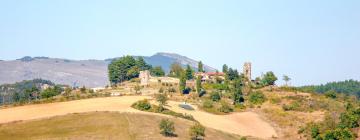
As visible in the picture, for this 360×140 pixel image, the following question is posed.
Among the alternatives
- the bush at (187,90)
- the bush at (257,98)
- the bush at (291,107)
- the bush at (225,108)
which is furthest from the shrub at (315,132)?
the bush at (187,90)

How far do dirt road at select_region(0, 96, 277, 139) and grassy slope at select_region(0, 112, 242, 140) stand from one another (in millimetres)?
9293

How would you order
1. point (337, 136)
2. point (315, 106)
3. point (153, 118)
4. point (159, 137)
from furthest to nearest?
point (315, 106) → point (153, 118) → point (337, 136) → point (159, 137)

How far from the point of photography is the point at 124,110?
5773 inches

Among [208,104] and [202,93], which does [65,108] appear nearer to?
[208,104]

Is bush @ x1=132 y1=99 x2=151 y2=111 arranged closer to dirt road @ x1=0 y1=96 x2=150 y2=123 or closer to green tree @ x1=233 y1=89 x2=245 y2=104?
dirt road @ x1=0 y1=96 x2=150 y2=123

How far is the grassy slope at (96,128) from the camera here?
111 meters

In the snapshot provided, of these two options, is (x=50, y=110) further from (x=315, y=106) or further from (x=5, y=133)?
(x=315, y=106)

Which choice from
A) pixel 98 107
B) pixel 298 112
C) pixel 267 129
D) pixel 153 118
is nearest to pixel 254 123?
pixel 267 129

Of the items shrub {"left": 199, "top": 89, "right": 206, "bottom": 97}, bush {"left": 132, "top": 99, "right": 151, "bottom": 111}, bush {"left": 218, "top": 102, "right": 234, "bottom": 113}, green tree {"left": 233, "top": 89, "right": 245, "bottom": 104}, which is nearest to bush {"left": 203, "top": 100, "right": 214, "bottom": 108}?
bush {"left": 218, "top": 102, "right": 234, "bottom": 113}

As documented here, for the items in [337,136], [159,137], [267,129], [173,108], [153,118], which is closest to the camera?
[159,137]

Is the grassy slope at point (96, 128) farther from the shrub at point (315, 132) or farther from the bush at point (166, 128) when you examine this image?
the shrub at point (315, 132)

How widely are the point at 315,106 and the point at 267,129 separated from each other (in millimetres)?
27846

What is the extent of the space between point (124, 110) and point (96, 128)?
97.8ft

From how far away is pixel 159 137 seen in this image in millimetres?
112500
